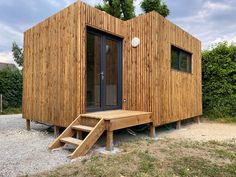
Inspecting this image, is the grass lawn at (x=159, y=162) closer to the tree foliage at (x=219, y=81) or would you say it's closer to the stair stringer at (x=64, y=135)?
the stair stringer at (x=64, y=135)

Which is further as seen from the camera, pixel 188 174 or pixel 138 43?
pixel 138 43

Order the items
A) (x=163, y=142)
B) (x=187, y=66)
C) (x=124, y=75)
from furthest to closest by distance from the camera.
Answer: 1. (x=187, y=66)
2. (x=124, y=75)
3. (x=163, y=142)

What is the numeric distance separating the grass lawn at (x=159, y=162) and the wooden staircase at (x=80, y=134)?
19 centimetres

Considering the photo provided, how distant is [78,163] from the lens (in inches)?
127

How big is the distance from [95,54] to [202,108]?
577 cm

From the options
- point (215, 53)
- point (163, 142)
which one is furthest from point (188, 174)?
point (215, 53)

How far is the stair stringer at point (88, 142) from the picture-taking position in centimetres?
347

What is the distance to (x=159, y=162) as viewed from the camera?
3.30m

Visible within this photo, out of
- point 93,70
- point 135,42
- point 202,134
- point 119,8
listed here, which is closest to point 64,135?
point 93,70

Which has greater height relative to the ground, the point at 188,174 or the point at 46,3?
the point at 46,3

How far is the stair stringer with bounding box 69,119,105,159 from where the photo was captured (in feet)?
11.4

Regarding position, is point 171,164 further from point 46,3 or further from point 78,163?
point 46,3

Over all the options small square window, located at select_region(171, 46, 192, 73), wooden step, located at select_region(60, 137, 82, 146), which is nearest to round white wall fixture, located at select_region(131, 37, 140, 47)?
small square window, located at select_region(171, 46, 192, 73)

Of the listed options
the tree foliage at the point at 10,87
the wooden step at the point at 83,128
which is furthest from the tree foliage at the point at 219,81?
the tree foliage at the point at 10,87
